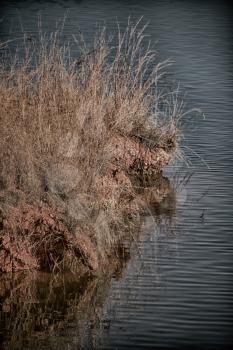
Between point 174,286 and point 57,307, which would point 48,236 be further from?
point 174,286

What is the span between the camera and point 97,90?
14211 mm

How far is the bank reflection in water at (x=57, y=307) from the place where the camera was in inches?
387

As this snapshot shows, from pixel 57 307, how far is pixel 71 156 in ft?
7.44

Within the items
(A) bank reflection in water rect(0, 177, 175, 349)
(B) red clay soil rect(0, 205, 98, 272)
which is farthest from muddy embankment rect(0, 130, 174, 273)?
(A) bank reflection in water rect(0, 177, 175, 349)

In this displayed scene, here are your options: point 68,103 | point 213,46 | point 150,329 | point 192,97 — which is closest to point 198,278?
point 150,329

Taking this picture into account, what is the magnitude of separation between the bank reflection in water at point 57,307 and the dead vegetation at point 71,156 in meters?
0.19

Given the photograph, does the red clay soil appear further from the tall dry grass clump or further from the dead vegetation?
the tall dry grass clump

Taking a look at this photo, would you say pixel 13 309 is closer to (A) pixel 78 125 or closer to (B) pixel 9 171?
(B) pixel 9 171

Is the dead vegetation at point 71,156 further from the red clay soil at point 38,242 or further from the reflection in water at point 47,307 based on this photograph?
the reflection in water at point 47,307

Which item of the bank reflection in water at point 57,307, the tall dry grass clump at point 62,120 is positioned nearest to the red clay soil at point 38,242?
the bank reflection in water at point 57,307

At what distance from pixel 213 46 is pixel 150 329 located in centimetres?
1962

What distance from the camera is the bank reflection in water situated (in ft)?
32.3

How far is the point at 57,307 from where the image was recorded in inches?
422

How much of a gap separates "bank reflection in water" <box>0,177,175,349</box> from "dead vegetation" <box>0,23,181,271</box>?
0.62 ft
